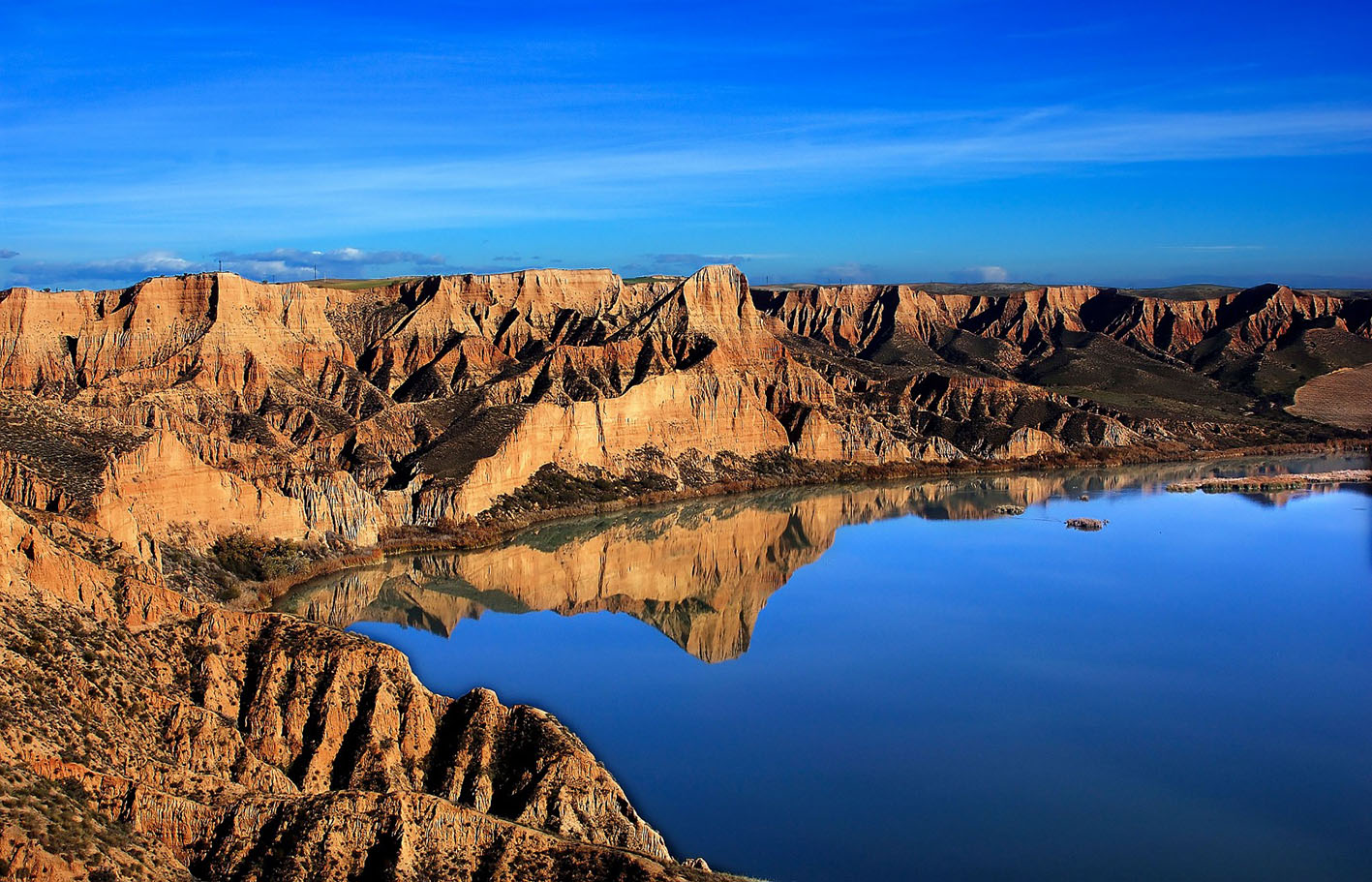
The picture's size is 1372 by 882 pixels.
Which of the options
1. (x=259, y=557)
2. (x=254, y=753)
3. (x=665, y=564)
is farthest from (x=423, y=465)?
(x=254, y=753)

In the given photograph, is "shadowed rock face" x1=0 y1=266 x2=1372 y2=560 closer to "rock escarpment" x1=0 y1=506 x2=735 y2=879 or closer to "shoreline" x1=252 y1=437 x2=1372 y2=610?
"shoreline" x1=252 y1=437 x2=1372 y2=610

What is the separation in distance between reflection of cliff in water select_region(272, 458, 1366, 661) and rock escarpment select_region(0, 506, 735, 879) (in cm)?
1516

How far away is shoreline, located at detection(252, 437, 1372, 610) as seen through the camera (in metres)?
52.6

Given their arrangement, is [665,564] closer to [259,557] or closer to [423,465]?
[423,465]

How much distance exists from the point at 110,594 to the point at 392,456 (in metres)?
41.0

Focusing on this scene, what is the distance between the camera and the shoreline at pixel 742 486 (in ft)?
173

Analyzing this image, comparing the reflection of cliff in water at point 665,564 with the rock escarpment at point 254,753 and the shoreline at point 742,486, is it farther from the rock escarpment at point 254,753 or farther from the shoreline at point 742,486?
the rock escarpment at point 254,753

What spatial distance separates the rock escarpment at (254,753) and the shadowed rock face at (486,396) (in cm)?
967

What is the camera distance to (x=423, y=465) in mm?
64750

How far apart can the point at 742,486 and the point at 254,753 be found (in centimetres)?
5216

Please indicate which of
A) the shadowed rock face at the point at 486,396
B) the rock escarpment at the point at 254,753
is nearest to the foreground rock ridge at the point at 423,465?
the rock escarpment at the point at 254,753

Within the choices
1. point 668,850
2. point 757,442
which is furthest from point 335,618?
point 757,442

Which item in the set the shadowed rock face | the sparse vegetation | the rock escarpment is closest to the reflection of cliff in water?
the sparse vegetation

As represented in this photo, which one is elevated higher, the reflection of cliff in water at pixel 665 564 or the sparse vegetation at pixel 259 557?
the sparse vegetation at pixel 259 557
